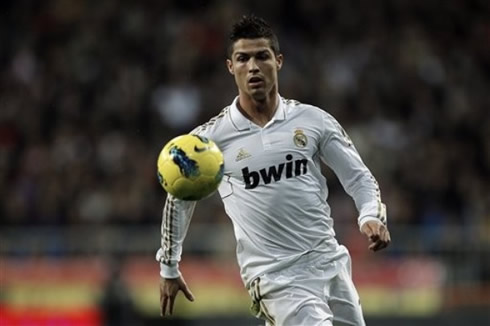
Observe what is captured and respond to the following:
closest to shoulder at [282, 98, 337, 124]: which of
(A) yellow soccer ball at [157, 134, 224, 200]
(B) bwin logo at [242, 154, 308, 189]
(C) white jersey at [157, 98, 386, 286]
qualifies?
(C) white jersey at [157, 98, 386, 286]

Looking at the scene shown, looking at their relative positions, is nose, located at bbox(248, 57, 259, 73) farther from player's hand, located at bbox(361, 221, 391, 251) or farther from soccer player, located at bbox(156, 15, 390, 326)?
player's hand, located at bbox(361, 221, 391, 251)

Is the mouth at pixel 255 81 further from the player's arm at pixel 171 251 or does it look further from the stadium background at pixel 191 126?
the stadium background at pixel 191 126

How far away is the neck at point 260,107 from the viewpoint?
23.3 feet

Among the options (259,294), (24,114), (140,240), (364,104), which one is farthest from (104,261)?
(259,294)

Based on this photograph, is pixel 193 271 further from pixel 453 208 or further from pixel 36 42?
pixel 36 42

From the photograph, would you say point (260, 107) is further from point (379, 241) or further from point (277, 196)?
point (379, 241)

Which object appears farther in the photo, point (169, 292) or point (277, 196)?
point (169, 292)

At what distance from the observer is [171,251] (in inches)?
282

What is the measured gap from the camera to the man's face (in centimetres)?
698

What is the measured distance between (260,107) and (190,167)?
2.35ft

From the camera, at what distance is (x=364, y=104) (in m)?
17.7

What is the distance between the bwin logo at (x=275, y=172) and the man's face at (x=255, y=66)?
407 mm

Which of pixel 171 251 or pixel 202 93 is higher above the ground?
pixel 202 93

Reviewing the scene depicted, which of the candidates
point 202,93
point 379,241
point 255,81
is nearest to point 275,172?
point 255,81
